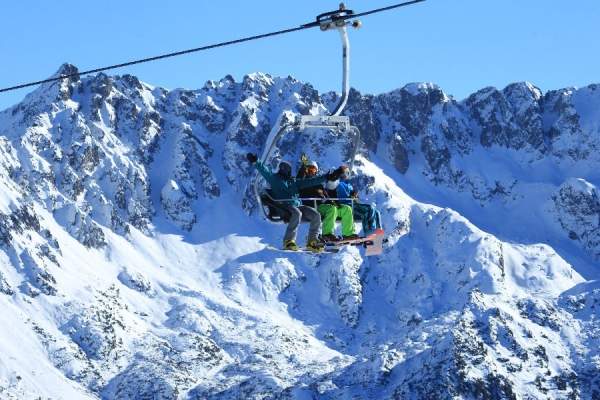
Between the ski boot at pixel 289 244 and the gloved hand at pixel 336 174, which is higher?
the gloved hand at pixel 336 174

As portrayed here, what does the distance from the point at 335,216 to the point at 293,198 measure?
82.0 inches

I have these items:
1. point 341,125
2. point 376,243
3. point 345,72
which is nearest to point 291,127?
point 341,125

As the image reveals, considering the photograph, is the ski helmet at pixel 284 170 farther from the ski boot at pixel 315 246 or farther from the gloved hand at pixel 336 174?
the ski boot at pixel 315 246

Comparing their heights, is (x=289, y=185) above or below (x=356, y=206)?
below

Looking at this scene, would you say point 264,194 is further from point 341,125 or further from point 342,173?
point 341,125

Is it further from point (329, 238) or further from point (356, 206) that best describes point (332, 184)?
point (356, 206)

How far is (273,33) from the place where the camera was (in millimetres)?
33844

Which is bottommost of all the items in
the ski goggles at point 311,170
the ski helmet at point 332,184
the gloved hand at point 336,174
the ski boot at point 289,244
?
the ski boot at point 289,244

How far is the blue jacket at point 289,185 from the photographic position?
4806 cm

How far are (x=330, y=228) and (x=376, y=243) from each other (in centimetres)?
286

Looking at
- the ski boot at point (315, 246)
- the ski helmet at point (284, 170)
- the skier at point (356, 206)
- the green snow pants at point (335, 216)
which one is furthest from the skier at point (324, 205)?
the ski boot at point (315, 246)

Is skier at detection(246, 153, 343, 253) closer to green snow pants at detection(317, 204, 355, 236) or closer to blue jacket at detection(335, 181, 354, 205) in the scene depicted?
green snow pants at detection(317, 204, 355, 236)

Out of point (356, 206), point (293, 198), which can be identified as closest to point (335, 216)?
point (293, 198)

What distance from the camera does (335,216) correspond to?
4966 centimetres
